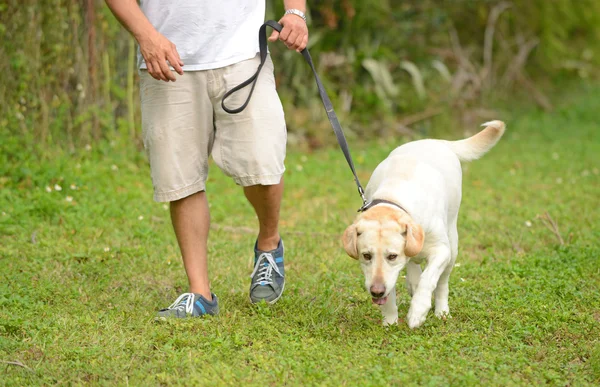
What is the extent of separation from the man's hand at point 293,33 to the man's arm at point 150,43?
0.49 m

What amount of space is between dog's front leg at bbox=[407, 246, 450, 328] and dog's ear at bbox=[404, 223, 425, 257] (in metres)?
0.21

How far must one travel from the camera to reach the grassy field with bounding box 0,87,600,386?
3150mm

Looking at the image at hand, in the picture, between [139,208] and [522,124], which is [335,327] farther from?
[522,124]

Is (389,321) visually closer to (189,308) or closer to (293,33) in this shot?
(189,308)

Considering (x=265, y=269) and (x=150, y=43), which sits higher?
(x=150, y=43)

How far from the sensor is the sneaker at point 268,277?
395 centimetres

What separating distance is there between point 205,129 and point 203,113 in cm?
8

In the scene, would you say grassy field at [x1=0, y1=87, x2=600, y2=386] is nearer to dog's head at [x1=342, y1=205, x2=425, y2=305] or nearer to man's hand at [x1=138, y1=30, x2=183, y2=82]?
dog's head at [x1=342, y1=205, x2=425, y2=305]

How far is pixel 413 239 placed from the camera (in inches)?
129

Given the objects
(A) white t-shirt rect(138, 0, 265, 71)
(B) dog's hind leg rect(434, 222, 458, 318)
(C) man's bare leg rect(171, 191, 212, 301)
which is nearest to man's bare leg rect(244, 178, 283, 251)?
(C) man's bare leg rect(171, 191, 212, 301)

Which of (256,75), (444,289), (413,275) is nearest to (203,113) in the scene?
(256,75)

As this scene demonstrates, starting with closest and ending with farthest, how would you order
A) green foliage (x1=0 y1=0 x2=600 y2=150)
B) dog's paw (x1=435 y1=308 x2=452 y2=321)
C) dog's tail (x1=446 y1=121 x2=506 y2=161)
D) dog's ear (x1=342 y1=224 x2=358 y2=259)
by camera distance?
dog's ear (x1=342 y1=224 x2=358 y2=259)
dog's paw (x1=435 y1=308 x2=452 y2=321)
dog's tail (x1=446 y1=121 x2=506 y2=161)
green foliage (x1=0 y1=0 x2=600 y2=150)

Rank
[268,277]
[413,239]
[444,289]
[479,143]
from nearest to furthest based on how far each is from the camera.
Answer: [413,239] < [444,289] < [268,277] < [479,143]

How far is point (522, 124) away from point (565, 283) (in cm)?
632
